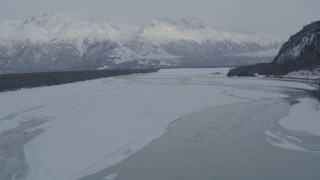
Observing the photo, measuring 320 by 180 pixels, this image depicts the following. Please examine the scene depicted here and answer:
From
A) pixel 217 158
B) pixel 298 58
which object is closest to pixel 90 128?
pixel 217 158

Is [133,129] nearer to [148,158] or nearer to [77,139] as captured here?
[77,139]

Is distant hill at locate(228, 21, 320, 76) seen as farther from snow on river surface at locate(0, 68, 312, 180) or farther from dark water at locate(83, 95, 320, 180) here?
dark water at locate(83, 95, 320, 180)

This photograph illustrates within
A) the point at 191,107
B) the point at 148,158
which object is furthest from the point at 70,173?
the point at 191,107

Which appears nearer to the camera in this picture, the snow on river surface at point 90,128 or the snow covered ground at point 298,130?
the snow on river surface at point 90,128

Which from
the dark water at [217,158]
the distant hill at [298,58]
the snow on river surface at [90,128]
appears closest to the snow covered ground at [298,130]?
the dark water at [217,158]

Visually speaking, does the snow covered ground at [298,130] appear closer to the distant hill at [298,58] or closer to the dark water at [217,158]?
the dark water at [217,158]

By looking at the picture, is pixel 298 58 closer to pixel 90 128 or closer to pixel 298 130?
pixel 298 130

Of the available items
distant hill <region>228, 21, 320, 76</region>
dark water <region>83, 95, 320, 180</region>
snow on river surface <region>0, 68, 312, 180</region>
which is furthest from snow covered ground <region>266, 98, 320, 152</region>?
distant hill <region>228, 21, 320, 76</region>
